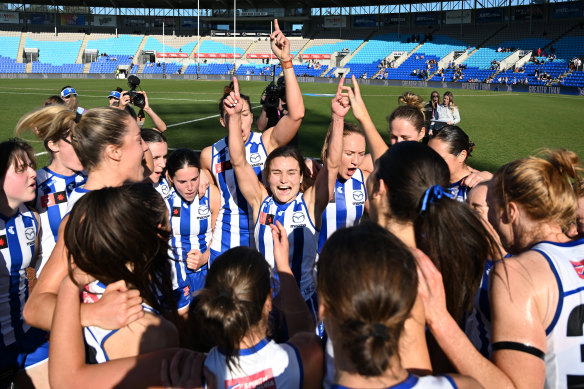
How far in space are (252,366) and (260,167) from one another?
3075 millimetres

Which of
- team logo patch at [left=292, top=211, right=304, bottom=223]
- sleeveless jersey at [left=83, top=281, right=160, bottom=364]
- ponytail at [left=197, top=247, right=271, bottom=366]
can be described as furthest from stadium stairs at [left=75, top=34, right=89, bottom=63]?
ponytail at [left=197, top=247, right=271, bottom=366]

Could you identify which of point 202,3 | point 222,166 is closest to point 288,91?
point 222,166

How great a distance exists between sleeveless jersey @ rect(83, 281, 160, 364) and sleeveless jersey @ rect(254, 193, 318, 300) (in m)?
1.73

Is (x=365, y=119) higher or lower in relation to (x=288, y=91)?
lower

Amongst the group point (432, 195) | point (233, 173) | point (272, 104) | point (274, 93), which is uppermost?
point (274, 93)

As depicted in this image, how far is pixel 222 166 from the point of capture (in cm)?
480

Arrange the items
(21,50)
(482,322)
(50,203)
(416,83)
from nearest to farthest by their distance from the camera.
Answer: (482,322) → (50,203) → (416,83) → (21,50)

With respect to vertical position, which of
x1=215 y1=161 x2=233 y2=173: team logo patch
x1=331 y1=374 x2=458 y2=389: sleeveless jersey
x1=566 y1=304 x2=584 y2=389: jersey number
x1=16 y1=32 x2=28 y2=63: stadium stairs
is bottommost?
x1=331 y1=374 x2=458 y2=389: sleeveless jersey

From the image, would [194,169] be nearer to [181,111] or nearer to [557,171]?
[557,171]

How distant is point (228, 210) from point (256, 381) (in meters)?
2.83

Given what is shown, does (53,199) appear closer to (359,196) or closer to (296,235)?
(296,235)

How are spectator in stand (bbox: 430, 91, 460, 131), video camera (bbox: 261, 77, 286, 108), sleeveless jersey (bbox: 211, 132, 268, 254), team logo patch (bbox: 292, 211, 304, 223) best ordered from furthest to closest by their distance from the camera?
spectator in stand (bbox: 430, 91, 460, 131)
video camera (bbox: 261, 77, 286, 108)
sleeveless jersey (bbox: 211, 132, 268, 254)
team logo patch (bbox: 292, 211, 304, 223)

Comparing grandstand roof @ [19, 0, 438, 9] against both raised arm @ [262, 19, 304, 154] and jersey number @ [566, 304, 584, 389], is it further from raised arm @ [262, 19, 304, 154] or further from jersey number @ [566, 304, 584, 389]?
jersey number @ [566, 304, 584, 389]

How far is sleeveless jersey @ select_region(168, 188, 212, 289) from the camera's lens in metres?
4.74
